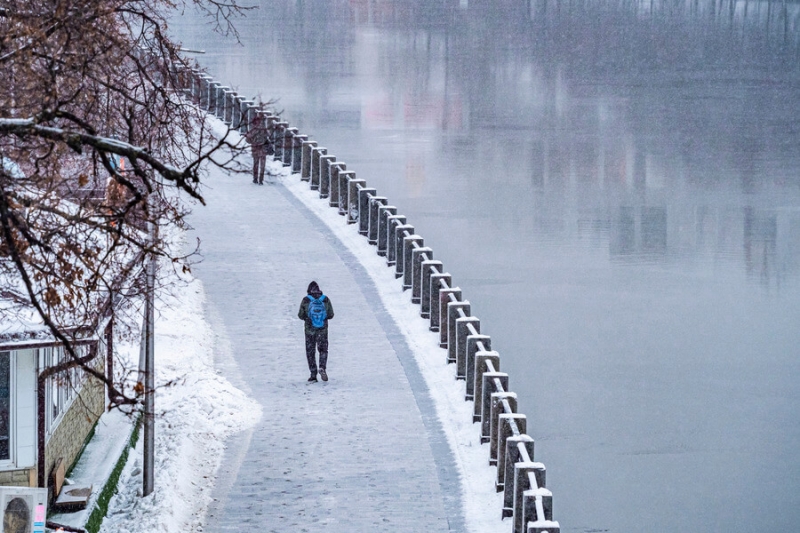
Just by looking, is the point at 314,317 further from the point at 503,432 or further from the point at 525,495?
the point at 525,495

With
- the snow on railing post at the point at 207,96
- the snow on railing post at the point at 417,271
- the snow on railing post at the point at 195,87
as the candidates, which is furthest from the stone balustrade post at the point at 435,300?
the snow on railing post at the point at 207,96

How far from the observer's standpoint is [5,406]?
12.1 meters

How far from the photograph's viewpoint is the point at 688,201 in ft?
101

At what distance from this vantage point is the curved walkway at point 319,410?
12742mm

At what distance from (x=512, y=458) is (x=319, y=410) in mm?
3669

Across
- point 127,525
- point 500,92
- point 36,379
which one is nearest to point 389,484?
point 127,525

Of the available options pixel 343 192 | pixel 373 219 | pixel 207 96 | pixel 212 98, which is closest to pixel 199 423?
pixel 373 219

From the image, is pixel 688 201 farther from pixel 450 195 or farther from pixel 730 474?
pixel 730 474

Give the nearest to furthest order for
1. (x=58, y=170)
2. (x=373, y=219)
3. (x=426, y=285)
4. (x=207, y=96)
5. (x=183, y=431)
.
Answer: (x=58, y=170), (x=183, y=431), (x=426, y=285), (x=373, y=219), (x=207, y=96)

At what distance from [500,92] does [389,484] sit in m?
38.2

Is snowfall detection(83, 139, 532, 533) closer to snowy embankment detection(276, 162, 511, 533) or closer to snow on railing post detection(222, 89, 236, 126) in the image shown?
snowy embankment detection(276, 162, 511, 533)

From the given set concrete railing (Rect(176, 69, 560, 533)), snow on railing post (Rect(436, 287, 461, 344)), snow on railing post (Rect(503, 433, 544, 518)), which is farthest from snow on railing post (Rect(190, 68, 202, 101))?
snow on railing post (Rect(503, 433, 544, 518))

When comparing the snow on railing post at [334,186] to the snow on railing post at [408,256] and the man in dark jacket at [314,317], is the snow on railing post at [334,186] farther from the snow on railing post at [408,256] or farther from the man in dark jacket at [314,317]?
the man in dark jacket at [314,317]

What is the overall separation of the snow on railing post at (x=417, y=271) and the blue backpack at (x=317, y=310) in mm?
3591
